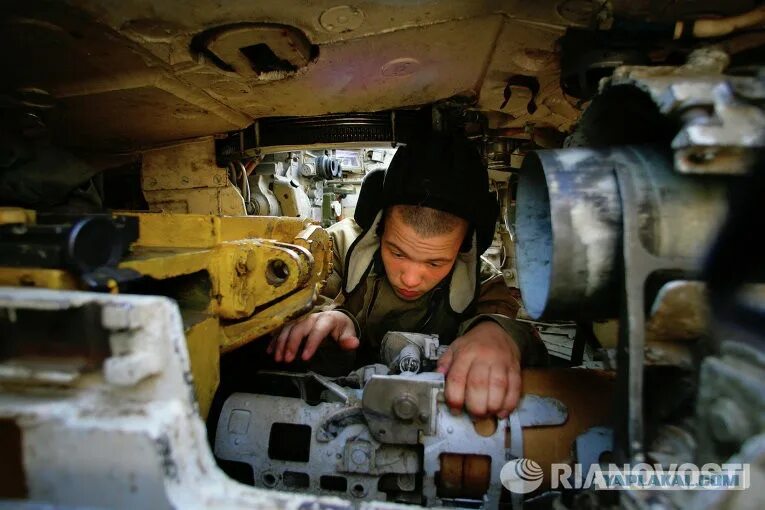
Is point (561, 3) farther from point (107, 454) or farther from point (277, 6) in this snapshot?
point (107, 454)

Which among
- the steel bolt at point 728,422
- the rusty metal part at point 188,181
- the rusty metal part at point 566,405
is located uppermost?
the rusty metal part at point 188,181

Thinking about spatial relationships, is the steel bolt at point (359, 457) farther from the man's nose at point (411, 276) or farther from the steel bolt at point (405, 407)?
the man's nose at point (411, 276)

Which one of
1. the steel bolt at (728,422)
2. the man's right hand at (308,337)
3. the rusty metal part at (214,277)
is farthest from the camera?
the man's right hand at (308,337)

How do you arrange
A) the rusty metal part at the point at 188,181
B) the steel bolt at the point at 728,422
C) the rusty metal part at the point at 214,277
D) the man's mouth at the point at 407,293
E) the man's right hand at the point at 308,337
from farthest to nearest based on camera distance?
the rusty metal part at the point at 188,181, the man's mouth at the point at 407,293, the man's right hand at the point at 308,337, the rusty metal part at the point at 214,277, the steel bolt at the point at 728,422

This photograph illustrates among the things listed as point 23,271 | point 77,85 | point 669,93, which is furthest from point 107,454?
point 77,85

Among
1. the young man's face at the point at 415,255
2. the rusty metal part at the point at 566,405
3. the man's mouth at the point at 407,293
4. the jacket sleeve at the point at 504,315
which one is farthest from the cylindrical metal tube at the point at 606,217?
the man's mouth at the point at 407,293

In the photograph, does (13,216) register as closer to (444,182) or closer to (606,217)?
(606,217)

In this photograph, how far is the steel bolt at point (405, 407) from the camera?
3.54 ft

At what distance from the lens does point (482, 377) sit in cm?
116

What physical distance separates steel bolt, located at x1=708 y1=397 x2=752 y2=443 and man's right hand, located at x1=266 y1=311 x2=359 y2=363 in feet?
3.75

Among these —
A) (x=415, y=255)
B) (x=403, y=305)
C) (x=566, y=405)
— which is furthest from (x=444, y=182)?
(x=566, y=405)

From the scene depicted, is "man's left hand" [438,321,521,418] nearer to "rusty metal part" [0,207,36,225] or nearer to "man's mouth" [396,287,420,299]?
"man's mouth" [396,287,420,299]

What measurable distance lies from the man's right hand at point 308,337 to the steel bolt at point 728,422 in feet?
3.75

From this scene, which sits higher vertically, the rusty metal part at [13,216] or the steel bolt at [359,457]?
the rusty metal part at [13,216]
